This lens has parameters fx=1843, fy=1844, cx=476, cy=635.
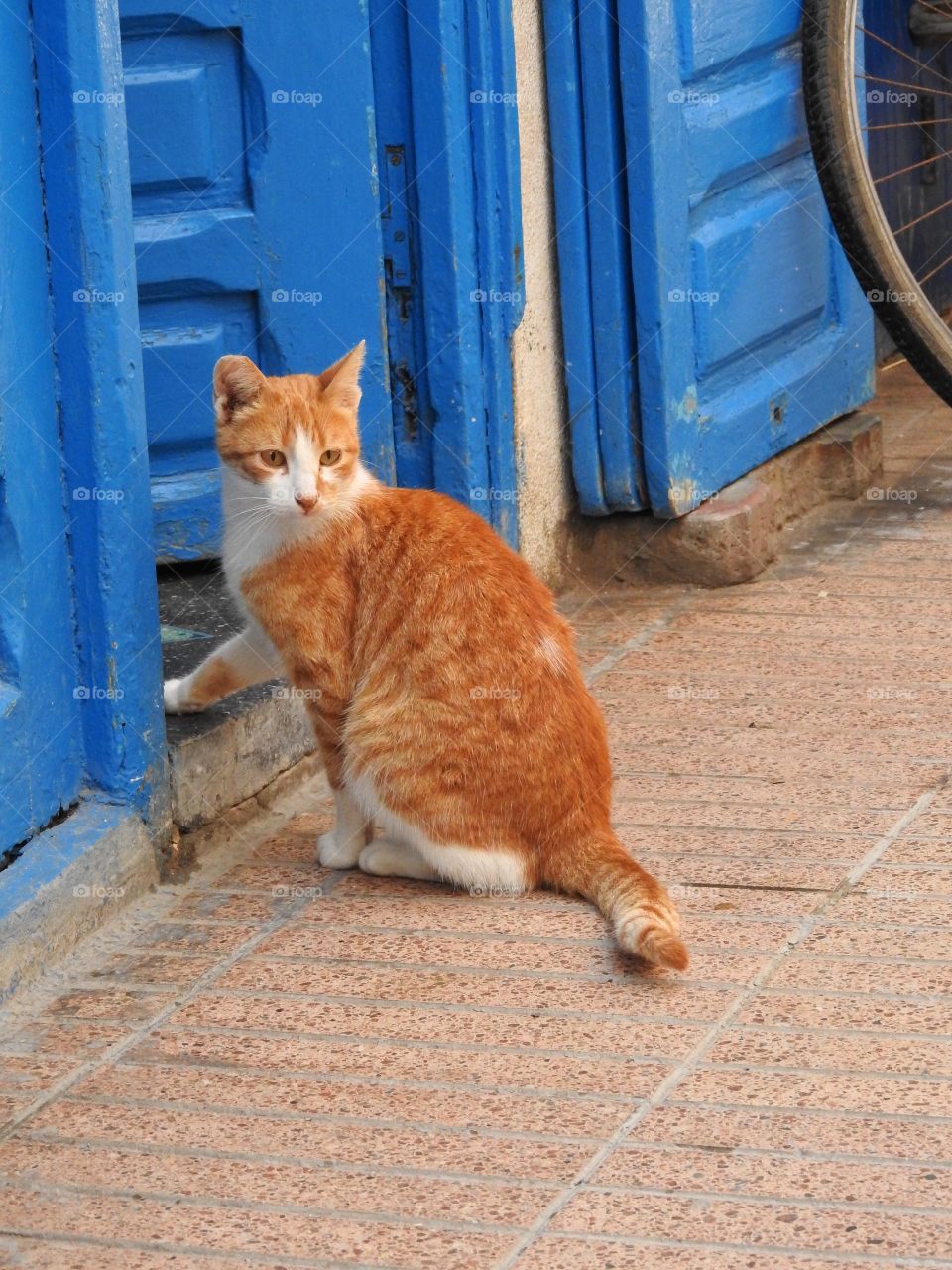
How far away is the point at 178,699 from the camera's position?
3.85 meters

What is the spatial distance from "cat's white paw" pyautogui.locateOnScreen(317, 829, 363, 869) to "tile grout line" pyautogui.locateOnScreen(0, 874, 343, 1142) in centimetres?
13

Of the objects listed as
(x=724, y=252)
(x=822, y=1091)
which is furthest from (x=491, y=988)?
(x=724, y=252)

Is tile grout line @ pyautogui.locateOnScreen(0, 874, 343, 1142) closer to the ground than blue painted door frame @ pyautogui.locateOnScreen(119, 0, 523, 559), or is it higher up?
closer to the ground

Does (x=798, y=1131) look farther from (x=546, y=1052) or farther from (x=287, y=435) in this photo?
(x=287, y=435)

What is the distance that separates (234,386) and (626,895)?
119 cm

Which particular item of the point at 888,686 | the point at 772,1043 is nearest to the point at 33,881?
the point at 772,1043

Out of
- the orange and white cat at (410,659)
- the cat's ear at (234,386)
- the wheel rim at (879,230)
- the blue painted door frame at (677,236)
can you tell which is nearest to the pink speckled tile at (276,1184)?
the orange and white cat at (410,659)

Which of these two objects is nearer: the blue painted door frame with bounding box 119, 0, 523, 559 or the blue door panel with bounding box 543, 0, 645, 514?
the blue painted door frame with bounding box 119, 0, 523, 559

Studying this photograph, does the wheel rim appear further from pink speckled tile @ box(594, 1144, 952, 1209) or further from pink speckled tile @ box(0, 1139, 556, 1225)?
pink speckled tile @ box(0, 1139, 556, 1225)

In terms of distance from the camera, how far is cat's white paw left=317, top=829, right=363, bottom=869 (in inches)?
144

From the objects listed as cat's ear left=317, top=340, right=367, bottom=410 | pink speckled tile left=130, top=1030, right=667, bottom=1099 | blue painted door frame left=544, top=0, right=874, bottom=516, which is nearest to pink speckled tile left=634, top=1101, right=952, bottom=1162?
pink speckled tile left=130, top=1030, right=667, bottom=1099

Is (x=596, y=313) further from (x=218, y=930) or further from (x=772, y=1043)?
(x=772, y=1043)

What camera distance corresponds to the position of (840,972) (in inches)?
124

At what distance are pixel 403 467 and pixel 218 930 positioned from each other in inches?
65.8
